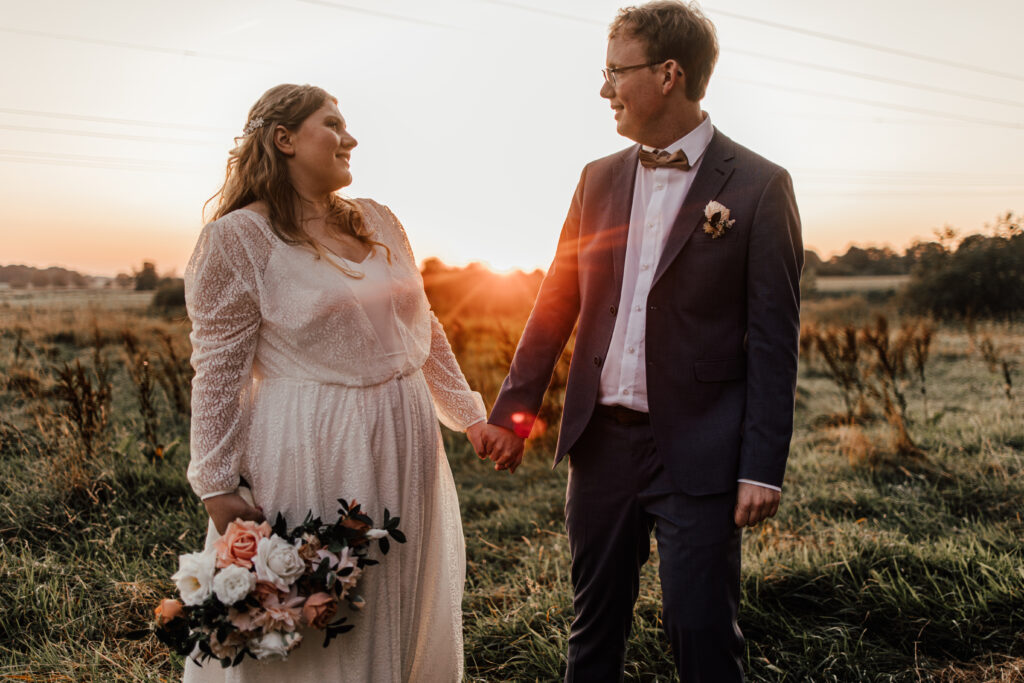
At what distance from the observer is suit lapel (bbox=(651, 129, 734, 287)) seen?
207 centimetres

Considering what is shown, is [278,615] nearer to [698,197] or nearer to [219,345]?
[219,345]

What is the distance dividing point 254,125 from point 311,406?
93 centimetres

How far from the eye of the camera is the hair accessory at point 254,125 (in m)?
2.16

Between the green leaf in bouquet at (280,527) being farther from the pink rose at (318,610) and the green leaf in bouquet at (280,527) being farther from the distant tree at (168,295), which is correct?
the distant tree at (168,295)

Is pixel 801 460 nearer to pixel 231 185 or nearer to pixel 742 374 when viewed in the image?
pixel 742 374

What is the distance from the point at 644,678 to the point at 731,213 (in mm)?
1983

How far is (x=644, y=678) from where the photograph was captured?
2838 millimetres

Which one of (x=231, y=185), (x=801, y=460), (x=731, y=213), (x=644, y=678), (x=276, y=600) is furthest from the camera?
(x=801, y=460)

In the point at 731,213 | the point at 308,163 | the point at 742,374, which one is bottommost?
the point at 742,374

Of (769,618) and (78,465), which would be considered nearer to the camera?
(769,618)

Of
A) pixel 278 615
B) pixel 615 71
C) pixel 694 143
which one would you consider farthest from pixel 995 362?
pixel 278 615

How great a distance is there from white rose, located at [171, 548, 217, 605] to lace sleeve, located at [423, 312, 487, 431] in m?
1.02

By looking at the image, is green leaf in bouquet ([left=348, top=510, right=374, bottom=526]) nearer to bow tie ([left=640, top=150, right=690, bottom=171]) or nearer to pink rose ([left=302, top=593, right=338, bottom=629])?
A: pink rose ([left=302, top=593, right=338, bottom=629])

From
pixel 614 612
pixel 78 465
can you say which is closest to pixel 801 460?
pixel 614 612
